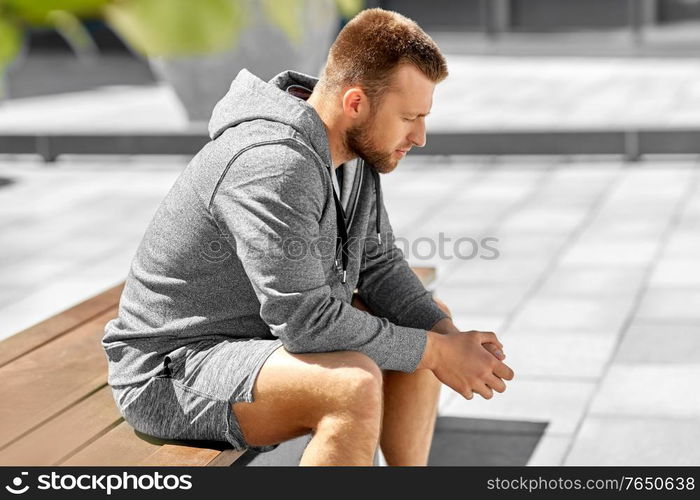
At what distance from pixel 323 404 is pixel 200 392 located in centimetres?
30

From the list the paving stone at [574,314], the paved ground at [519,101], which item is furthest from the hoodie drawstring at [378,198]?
the paved ground at [519,101]

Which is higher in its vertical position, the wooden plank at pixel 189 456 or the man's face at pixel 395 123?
the man's face at pixel 395 123

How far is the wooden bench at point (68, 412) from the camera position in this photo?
2.56m

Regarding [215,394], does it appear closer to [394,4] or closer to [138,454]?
[138,454]

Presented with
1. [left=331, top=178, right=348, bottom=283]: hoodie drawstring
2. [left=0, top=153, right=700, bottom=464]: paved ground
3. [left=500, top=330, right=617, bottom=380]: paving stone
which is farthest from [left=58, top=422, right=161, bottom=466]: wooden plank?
[left=500, top=330, right=617, bottom=380]: paving stone

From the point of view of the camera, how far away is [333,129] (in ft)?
9.11

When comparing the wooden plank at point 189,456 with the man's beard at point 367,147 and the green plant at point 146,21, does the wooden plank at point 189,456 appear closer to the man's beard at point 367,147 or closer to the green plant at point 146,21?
the man's beard at point 367,147

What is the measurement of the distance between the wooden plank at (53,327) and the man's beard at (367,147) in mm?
1175

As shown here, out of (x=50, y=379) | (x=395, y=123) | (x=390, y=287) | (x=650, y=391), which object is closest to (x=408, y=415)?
(x=390, y=287)

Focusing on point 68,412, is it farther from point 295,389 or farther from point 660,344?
point 660,344

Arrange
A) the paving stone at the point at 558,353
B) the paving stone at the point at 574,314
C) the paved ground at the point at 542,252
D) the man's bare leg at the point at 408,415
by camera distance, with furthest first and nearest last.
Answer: the paving stone at the point at 574,314
the paving stone at the point at 558,353
the paved ground at the point at 542,252
the man's bare leg at the point at 408,415

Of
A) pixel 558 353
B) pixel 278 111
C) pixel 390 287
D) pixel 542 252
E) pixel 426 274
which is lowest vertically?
pixel 542 252

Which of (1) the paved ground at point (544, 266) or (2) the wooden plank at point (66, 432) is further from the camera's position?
(1) the paved ground at point (544, 266)

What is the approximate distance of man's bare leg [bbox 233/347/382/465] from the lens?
250 cm
